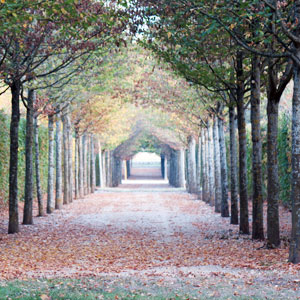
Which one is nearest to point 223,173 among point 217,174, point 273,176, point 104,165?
point 217,174

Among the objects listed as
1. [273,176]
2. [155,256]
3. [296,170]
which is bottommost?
[155,256]

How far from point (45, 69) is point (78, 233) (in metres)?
5.36

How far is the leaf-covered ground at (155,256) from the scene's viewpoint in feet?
25.4

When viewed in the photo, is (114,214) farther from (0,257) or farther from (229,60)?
(0,257)

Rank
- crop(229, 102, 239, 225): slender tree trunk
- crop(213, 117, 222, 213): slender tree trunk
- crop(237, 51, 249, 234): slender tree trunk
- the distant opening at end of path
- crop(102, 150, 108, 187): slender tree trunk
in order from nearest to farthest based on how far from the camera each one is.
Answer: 1. crop(237, 51, 249, 234): slender tree trunk
2. crop(229, 102, 239, 225): slender tree trunk
3. crop(213, 117, 222, 213): slender tree trunk
4. crop(102, 150, 108, 187): slender tree trunk
5. the distant opening at end of path

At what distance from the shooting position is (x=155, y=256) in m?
11.5

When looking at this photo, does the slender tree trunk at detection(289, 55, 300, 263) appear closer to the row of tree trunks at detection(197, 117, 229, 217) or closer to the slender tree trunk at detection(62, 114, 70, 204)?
the row of tree trunks at detection(197, 117, 229, 217)

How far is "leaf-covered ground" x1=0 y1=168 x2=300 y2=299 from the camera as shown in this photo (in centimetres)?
773

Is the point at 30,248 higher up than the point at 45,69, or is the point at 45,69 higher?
the point at 45,69

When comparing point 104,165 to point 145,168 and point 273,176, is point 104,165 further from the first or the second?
point 145,168

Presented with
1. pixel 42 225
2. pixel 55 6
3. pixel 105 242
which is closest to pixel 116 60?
pixel 42 225

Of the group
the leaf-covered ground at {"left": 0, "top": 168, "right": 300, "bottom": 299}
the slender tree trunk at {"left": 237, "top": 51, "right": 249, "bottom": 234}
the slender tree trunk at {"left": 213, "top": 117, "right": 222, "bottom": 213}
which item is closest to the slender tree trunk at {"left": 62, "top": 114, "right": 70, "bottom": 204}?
the leaf-covered ground at {"left": 0, "top": 168, "right": 300, "bottom": 299}

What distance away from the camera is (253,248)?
1194 cm

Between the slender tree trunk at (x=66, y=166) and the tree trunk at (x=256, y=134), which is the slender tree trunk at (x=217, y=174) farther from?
the slender tree trunk at (x=66, y=166)
